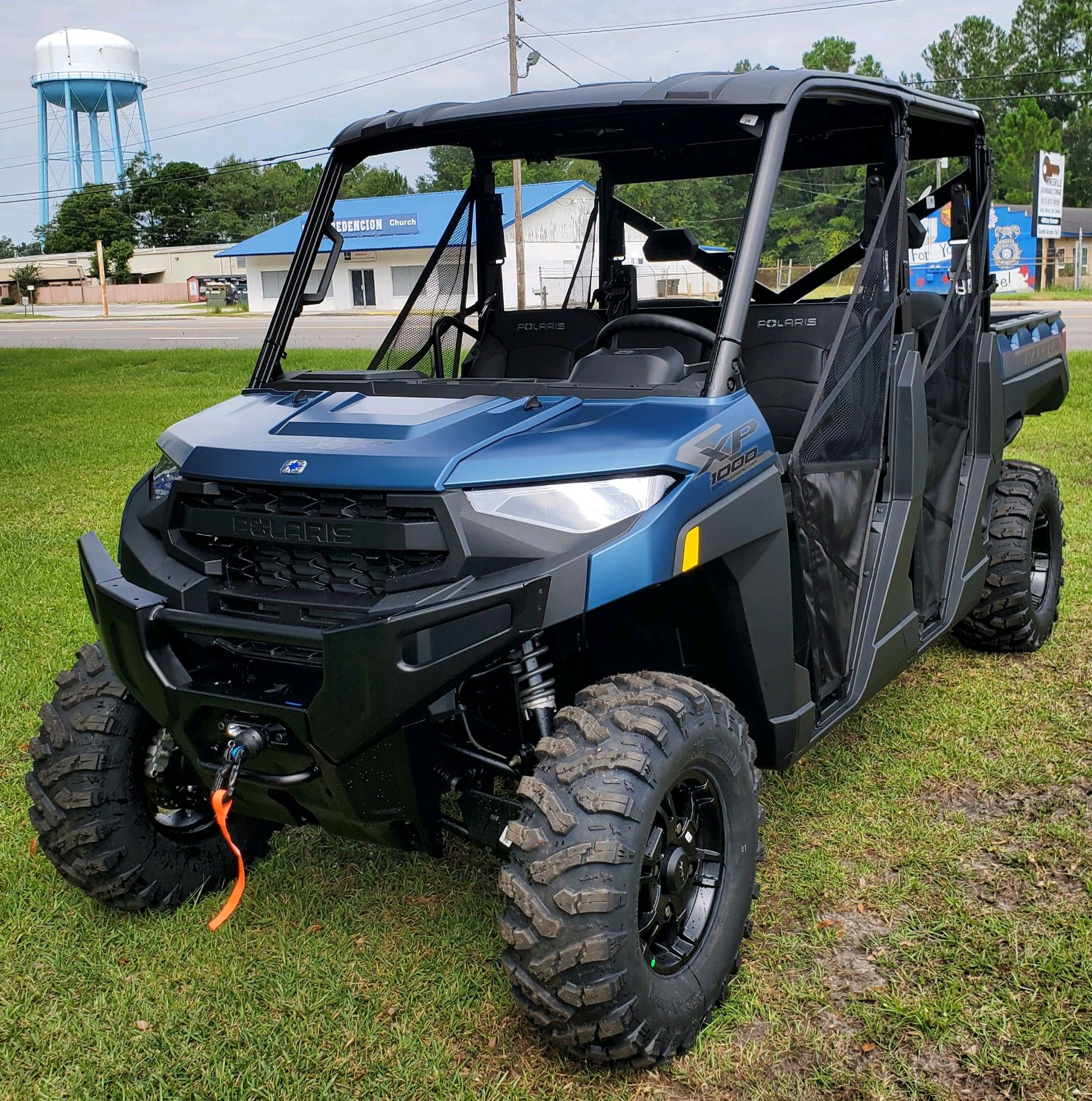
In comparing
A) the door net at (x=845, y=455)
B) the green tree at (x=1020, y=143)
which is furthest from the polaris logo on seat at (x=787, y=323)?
the green tree at (x=1020, y=143)

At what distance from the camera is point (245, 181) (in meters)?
78.4

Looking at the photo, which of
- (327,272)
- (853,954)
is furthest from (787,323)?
(853,954)

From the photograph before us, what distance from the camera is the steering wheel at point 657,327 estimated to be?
336cm

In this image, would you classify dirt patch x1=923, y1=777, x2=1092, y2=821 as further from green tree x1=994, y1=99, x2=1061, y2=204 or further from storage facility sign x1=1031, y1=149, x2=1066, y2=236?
green tree x1=994, y1=99, x2=1061, y2=204

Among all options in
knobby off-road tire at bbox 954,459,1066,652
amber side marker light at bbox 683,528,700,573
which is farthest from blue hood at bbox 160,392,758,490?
knobby off-road tire at bbox 954,459,1066,652

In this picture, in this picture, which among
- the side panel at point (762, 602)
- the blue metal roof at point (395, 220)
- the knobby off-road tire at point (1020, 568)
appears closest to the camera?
the side panel at point (762, 602)

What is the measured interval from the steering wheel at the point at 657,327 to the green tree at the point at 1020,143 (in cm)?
5650

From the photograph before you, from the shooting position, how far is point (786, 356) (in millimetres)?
3998

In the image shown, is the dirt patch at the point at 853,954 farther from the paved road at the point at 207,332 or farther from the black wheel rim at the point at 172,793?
the paved road at the point at 207,332

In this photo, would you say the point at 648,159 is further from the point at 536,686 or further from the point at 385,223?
the point at 385,223

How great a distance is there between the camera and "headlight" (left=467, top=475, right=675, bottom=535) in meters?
2.70

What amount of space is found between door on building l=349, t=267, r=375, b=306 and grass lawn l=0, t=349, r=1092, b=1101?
4042 cm

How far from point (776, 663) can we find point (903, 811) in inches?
45.5

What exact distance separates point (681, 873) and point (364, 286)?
1793 inches
